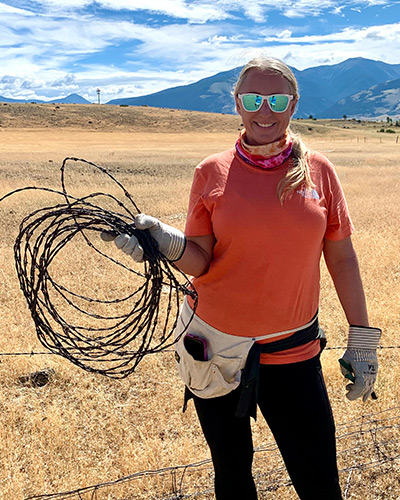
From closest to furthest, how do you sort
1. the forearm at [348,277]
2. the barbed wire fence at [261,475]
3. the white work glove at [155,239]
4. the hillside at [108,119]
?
the white work glove at [155,239] < the forearm at [348,277] < the barbed wire fence at [261,475] < the hillside at [108,119]

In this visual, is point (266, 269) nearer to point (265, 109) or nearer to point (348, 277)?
point (348, 277)

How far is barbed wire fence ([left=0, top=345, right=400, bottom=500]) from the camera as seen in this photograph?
308cm

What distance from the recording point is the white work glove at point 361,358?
2338 mm

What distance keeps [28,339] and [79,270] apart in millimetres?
2540

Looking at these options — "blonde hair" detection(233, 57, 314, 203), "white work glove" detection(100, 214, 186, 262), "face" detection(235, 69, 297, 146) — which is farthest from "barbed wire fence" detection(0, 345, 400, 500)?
"face" detection(235, 69, 297, 146)

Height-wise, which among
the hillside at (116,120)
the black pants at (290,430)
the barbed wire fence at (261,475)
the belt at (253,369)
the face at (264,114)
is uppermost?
the hillside at (116,120)

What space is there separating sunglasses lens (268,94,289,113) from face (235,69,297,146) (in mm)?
17

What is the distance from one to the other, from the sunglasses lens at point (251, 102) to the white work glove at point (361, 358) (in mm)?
1178

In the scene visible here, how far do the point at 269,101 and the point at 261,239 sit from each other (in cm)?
62

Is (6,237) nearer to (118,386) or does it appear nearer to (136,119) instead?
(118,386)

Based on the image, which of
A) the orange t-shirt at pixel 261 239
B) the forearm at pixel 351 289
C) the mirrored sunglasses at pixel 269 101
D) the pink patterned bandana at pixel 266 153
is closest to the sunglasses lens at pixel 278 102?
the mirrored sunglasses at pixel 269 101

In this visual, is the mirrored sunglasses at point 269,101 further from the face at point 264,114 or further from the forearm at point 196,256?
the forearm at point 196,256

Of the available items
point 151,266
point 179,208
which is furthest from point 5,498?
point 179,208

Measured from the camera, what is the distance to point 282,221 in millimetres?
1997
